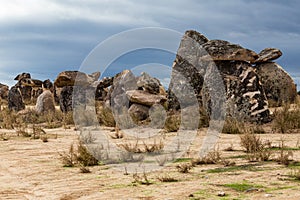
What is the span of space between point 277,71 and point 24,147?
10.2 m

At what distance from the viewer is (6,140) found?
30.9ft

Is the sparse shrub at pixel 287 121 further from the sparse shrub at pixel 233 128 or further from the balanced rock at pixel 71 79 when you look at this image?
the balanced rock at pixel 71 79

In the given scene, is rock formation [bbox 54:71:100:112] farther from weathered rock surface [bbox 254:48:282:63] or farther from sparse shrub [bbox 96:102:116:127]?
weathered rock surface [bbox 254:48:282:63]

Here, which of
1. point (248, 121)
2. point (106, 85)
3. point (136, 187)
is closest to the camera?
point (136, 187)

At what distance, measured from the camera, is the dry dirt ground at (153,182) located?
388cm

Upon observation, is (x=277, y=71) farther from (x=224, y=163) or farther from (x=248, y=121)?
(x=224, y=163)

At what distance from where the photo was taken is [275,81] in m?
15.2

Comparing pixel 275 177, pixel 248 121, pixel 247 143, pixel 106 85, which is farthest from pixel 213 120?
pixel 106 85

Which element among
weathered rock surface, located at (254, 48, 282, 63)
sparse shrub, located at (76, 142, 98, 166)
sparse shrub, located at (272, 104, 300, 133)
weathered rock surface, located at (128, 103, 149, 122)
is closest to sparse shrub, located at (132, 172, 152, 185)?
sparse shrub, located at (76, 142, 98, 166)

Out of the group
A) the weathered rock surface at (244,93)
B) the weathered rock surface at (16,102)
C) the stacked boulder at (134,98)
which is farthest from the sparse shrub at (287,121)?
the weathered rock surface at (16,102)

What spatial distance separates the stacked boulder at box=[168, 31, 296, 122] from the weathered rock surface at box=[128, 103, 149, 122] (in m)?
0.86

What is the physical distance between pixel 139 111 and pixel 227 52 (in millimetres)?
3504

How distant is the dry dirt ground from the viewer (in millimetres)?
3875

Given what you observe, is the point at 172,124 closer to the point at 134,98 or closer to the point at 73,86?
the point at 134,98
